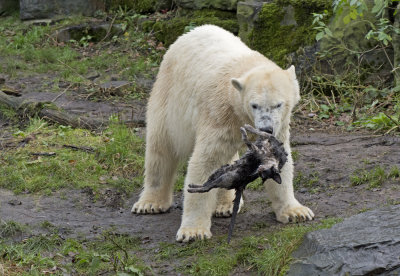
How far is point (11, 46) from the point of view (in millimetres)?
12234

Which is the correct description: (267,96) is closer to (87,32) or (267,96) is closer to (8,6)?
(87,32)

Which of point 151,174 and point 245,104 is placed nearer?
point 245,104

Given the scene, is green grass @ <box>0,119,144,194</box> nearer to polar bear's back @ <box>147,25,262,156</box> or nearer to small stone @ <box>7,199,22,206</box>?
small stone @ <box>7,199,22,206</box>

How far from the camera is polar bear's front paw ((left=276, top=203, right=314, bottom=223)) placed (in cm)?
537

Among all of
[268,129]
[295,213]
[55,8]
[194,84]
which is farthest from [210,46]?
[55,8]

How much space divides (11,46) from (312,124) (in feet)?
21.5

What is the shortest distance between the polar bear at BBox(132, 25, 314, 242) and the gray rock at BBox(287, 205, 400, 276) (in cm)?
89

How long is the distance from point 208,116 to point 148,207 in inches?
53.4

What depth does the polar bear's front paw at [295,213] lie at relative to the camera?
17.6 ft

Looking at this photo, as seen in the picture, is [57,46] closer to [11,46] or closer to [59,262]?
[11,46]

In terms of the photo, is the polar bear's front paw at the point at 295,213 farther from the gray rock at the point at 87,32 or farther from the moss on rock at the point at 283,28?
the gray rock at the point at 87,32

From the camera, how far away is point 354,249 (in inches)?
155

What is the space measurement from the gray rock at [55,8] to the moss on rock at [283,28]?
4876 mm

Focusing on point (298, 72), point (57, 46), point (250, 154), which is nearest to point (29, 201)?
point (250, 154)
